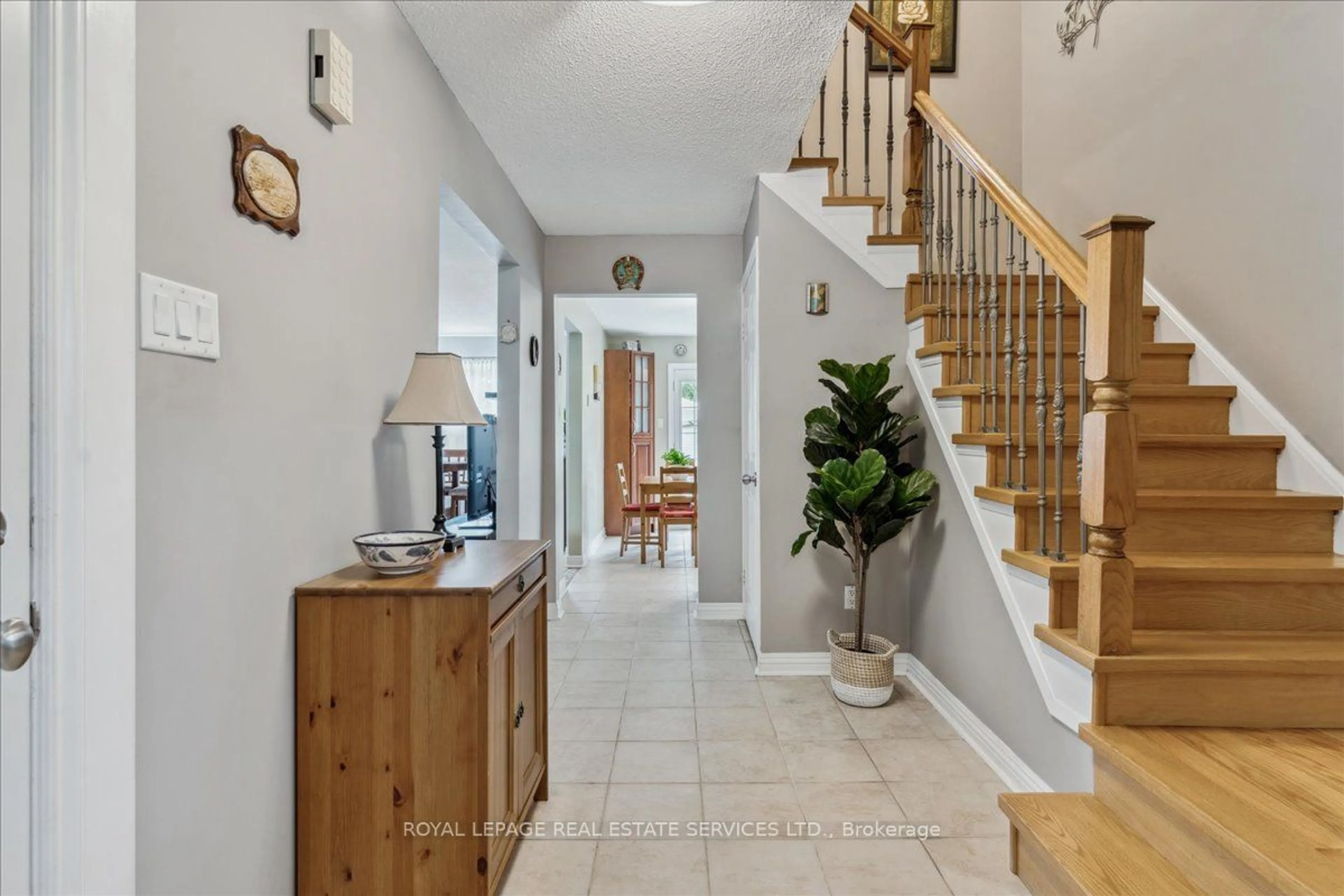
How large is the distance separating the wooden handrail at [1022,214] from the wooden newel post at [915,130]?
0.89ft

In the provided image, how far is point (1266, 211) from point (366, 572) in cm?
321

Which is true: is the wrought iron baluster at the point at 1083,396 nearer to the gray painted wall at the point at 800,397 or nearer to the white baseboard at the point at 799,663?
the gray painted wall at the point at 800,397

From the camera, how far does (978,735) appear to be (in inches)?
90.1

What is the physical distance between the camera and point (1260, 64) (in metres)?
2.30

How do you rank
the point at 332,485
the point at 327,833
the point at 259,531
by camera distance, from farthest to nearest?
the point at 332,485
the point at 327,833
the point at 259,531

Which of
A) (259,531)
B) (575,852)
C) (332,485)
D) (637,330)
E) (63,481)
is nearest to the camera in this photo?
(63,481)

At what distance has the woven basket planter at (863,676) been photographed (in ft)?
8.68

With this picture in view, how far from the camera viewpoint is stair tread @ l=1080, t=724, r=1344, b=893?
1.07 m

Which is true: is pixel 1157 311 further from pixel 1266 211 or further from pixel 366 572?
pixel 366 572

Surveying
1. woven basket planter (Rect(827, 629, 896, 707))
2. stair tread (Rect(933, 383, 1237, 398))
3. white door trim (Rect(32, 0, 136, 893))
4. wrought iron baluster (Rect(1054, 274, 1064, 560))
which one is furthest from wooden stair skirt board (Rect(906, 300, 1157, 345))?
white door trim (Rect(32, 0, 136, 893))

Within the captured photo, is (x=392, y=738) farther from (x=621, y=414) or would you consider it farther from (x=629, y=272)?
(x=621, y=414)

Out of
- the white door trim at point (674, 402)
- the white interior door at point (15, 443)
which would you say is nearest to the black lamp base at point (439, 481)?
the white interior door at point (15, 443)

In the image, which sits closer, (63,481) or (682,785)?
(63,481)

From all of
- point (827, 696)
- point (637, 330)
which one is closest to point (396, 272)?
point (827, 696)
